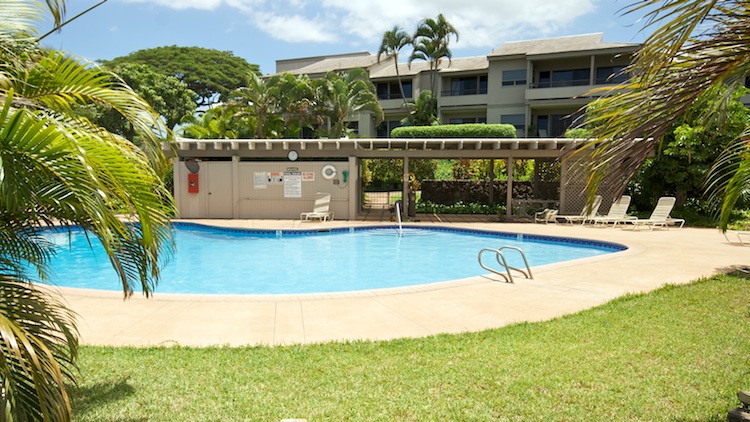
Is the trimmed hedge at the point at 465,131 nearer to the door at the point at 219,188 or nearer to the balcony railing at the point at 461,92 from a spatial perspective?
the balcony railing at the point at 461,92

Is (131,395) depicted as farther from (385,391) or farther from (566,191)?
(566,191)

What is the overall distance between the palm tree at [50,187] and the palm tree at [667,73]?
95.1 inches

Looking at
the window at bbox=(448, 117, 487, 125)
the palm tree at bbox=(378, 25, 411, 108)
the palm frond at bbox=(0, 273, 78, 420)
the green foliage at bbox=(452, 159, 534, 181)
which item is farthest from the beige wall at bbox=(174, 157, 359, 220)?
the window at bbox=(448, 117, 487, 125)

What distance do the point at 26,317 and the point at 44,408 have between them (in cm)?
53

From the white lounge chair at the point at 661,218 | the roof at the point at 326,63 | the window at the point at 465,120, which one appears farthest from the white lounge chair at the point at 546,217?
the roof at the point at 326,63

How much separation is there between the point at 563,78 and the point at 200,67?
31.2 metres

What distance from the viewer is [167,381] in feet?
11.7

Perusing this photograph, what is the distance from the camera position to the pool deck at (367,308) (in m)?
4.84

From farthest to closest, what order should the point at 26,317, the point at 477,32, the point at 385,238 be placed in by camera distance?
the point at 477,32, the point at 385,238, the point at 26,317

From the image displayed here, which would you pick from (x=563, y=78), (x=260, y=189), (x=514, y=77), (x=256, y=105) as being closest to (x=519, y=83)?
(x=514, y=77)

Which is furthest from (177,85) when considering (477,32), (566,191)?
(566,191)

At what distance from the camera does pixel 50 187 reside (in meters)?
2.05

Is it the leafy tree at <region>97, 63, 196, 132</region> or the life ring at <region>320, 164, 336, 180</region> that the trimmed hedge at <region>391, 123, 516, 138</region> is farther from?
the leafy tree at <region>97, 63, 196, 132</region>

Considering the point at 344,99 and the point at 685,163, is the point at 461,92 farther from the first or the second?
the point at 685,163
